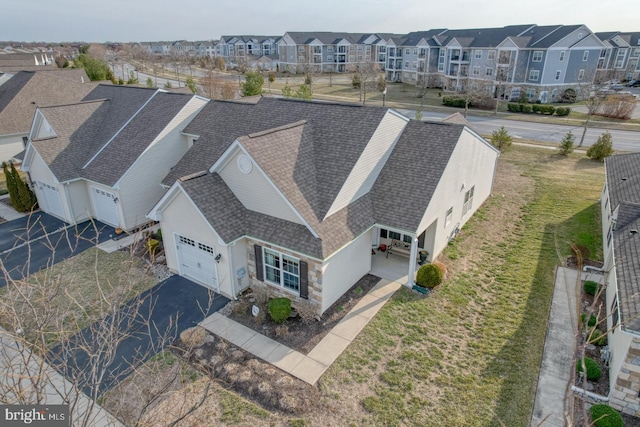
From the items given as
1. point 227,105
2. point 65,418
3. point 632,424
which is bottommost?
point 632,424

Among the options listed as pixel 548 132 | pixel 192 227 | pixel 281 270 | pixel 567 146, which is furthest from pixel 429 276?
pixel 548 132

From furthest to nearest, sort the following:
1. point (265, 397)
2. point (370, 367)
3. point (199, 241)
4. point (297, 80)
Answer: point (297, 80), point (199, 241), point (370, 367), point (265, 397)

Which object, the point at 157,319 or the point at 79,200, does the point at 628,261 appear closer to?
the point at 157,319

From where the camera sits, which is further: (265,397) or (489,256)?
(489,256)

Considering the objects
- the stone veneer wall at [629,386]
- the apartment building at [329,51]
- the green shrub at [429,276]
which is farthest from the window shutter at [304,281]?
the apartment building at [329,51]

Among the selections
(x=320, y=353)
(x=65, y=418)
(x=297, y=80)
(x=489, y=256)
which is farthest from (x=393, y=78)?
(x=65, y=418)

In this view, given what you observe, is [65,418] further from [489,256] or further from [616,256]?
[489,256]

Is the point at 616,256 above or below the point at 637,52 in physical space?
below
